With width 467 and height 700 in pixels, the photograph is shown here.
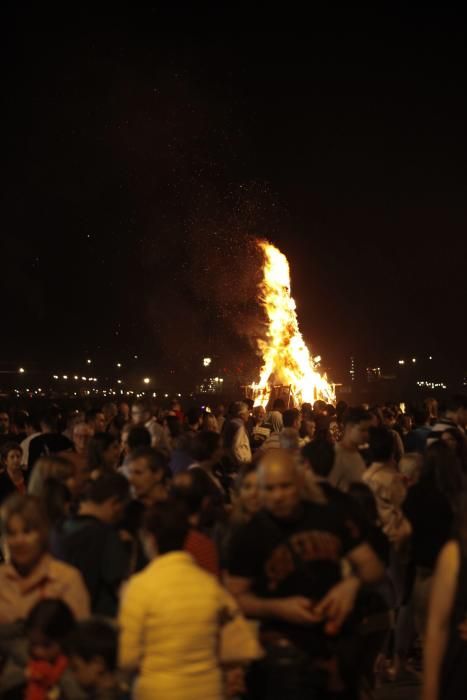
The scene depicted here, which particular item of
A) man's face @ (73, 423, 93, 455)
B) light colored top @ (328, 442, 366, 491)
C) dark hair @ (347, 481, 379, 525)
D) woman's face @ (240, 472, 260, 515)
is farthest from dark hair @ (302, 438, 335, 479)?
man's face @ (73, 423, 93, 455)

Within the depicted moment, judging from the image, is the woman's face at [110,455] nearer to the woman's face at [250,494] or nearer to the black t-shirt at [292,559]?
the woman's face at [250,494]

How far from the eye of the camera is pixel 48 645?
4273 millimetres

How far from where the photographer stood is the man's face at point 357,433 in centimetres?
894

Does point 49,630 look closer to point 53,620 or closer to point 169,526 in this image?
point 53,620

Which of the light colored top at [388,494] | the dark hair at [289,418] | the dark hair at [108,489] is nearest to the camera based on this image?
the dark hair at [108,489]

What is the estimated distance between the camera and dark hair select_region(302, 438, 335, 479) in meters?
7.24

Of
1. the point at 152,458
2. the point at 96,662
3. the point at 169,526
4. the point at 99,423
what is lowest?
the point at 96,662

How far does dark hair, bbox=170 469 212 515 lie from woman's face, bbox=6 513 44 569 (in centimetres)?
122

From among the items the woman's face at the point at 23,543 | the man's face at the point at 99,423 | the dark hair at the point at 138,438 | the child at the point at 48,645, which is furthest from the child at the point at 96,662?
the man's face at the point at 99,423

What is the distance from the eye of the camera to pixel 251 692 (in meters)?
4.86

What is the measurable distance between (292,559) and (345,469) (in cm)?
399

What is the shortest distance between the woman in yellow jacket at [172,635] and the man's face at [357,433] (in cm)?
483

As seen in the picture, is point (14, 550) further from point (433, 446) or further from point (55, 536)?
point (433, 446)

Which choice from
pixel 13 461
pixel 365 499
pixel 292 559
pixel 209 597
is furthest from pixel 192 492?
pixel 13 461
